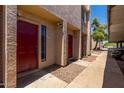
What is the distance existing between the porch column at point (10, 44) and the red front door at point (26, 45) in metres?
1.77

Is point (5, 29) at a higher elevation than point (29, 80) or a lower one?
higher

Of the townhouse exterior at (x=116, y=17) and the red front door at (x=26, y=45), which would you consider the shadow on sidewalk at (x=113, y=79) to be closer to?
the townhouse exterior at (x=116, y=17)

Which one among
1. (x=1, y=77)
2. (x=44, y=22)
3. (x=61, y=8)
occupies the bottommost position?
(x=1, y=77)

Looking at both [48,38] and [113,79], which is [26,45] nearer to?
[48,38]

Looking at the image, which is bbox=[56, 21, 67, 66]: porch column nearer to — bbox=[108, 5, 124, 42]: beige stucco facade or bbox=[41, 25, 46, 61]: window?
bbox=[41, 25, 46, 61]: window

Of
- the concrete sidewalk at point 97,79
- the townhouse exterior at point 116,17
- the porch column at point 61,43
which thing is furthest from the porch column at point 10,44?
the porch column at point 61,43

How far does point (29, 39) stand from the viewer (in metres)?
6.99

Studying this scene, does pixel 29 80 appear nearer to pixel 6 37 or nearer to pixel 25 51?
pixel 25 51

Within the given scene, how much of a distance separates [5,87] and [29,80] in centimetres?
153

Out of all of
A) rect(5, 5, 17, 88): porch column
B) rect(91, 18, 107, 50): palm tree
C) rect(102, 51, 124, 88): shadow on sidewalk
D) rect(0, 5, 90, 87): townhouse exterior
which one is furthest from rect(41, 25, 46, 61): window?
rect(91, 18, 107, 50): palm tree

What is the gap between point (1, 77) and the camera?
4.36m

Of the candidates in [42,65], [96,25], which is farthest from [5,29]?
[96,25]
